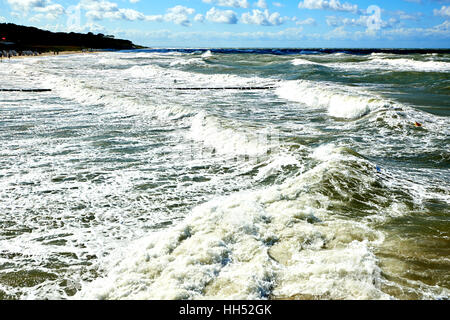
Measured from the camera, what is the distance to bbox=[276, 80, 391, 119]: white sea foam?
16.2 meters

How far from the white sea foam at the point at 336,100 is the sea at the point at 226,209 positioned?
5.71 feet

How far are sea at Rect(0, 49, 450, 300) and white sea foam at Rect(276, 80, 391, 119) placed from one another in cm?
174

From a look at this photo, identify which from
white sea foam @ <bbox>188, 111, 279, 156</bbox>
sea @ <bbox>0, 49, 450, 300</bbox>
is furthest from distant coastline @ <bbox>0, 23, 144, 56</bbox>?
sea @ <bbox>0, 49, 450, 300</bbox>

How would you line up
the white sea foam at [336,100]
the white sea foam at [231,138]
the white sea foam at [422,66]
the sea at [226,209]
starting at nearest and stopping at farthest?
the sea at [226,209]
the white sea foam at [231,138]
the white sea foam at [336,100]
the white sea foam at [422,66]

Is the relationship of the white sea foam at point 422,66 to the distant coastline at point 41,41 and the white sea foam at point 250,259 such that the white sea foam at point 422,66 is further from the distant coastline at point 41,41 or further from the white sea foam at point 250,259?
the distant coastline at point 41,41

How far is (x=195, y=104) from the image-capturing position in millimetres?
19297

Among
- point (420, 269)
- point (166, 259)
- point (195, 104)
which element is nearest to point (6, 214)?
point (166, 259)

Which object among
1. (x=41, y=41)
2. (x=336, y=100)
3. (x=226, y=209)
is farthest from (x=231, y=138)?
(x=41, y=41)

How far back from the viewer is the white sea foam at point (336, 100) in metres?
16.2

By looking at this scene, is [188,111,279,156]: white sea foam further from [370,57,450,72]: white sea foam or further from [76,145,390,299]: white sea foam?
[370,57,450,72]: white sea foam

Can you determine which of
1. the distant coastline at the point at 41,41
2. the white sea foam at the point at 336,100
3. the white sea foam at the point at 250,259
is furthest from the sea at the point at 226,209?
the distant coastline at the point at 41,41

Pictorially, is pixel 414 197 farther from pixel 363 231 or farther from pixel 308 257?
pixel 308 257
